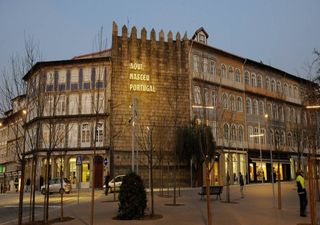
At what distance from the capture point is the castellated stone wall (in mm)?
38688

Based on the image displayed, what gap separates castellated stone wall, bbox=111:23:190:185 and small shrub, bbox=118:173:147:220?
2373 centimetres

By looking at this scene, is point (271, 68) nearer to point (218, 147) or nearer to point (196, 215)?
point (218, 147)

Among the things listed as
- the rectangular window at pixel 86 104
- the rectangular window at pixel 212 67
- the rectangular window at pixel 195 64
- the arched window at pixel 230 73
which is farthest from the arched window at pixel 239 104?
the rectangular window at pixel 86 104

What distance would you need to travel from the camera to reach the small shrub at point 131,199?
12898mm

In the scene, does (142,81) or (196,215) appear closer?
(196,215)

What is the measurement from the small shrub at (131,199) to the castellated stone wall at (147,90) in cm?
2373

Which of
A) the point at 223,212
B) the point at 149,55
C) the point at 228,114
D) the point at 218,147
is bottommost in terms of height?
the point at 223,212

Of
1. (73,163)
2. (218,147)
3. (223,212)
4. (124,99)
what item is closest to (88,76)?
(124,99)

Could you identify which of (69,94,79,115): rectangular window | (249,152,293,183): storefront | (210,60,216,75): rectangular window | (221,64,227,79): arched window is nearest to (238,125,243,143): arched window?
(249,152,293,183): storefront

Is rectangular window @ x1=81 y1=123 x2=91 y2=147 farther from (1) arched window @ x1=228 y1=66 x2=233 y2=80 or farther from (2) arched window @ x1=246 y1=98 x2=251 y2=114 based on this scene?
(2) arched window @ x1=246 y1=98 x2=251 y2=114

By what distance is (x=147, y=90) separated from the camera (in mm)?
40531

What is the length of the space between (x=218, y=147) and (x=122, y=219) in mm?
29930

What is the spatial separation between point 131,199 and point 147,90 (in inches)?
1107

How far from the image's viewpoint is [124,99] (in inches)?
1560
